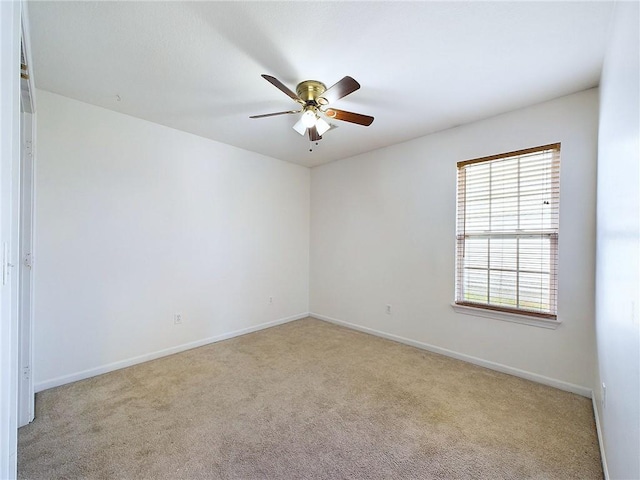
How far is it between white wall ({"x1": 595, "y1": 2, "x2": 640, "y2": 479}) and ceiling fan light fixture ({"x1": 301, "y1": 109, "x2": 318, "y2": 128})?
182 centimetres

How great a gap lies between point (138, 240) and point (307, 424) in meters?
2.56

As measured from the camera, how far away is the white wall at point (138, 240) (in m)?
2.64

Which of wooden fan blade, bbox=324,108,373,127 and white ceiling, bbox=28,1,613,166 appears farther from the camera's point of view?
wooden fan blade, bbox=324,108,373,127

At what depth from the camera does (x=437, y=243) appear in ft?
11.4

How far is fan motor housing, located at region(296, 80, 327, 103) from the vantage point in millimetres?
2344

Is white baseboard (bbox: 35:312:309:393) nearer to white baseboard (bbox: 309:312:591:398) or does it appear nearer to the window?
white baseboard (bbox: 309:312:591:398)

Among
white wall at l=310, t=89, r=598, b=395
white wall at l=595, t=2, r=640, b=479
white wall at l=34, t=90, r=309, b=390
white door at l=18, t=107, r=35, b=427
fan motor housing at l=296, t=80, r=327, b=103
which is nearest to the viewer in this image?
white wall at l=595, t=2, r=640, b=479

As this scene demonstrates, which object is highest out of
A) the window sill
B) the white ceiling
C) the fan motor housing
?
the white ceiling

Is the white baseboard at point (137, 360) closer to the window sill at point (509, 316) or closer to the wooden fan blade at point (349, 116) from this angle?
the window sill at point (509, 316)

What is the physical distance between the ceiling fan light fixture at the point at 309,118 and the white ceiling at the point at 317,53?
0.27 m

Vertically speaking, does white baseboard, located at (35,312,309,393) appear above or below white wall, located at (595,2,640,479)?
below

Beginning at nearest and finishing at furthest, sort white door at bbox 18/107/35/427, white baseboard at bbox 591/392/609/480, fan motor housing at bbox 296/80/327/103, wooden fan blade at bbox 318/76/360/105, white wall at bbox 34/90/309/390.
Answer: white baseboard at bbox 591/392/609/480 < wooden fan blade at bbox 318/76/360/105 < white door at bbox 18/107/35/427 < fan motor housing at bbox 296/80/327/103 < white wall at bbox 34/90/309/390

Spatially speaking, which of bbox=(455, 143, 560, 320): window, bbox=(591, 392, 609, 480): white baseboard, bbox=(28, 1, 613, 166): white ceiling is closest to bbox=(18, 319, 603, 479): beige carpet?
bbox=(591, 392, 609, 480): white baseboard

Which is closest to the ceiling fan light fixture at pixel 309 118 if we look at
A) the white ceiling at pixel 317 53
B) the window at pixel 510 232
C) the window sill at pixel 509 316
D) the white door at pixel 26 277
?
the white ceiling at pixel 317 53
